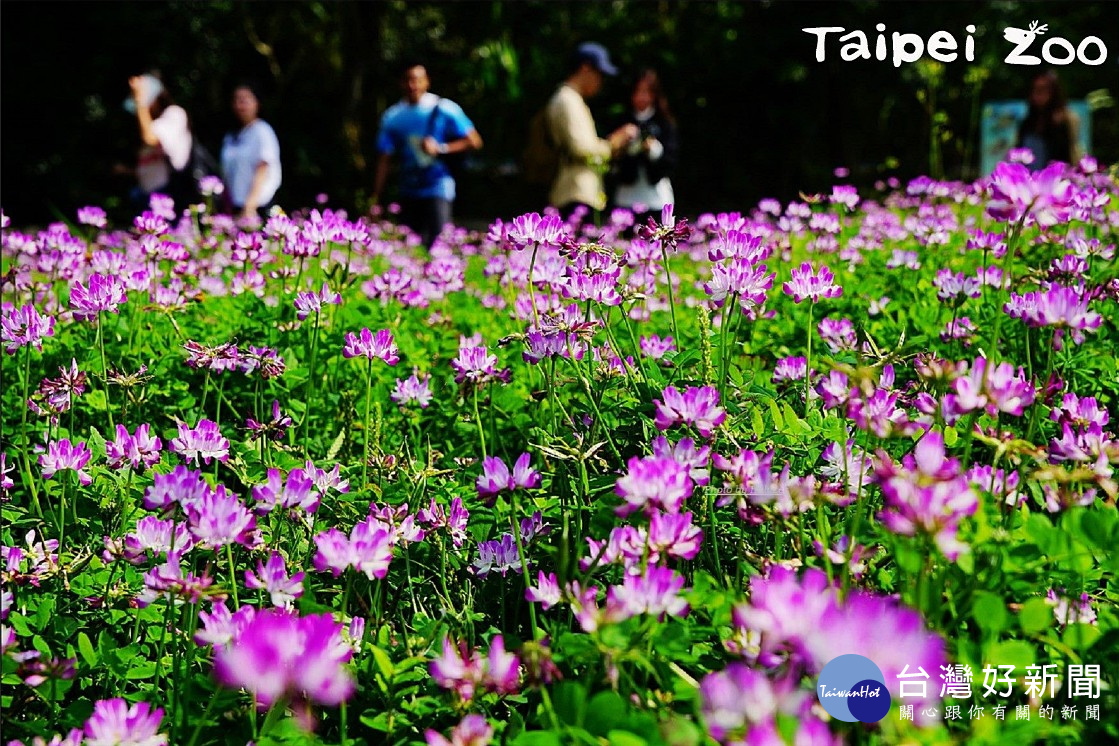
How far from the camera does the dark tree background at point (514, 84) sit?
16.3 meters

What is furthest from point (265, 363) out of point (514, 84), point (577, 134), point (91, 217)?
point (514, 84)

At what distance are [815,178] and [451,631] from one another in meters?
15.5

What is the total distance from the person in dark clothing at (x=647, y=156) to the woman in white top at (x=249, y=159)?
2.37 metres

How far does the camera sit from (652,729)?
1.15 meters

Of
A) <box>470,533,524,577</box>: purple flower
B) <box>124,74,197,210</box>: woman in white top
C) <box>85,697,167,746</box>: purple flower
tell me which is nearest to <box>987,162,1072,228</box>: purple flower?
<box>470,533,524,577</box>: purple flower

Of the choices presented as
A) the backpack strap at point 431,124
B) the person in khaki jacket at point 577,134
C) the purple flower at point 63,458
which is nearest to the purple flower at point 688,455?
the purple flower at point 63,458

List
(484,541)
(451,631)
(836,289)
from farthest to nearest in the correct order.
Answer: (836,289) < (484,541) < (451,631)

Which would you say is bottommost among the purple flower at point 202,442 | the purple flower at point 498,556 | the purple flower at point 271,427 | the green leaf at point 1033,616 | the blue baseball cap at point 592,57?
the green leaf at point 1033,616

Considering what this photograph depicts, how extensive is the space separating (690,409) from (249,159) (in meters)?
6.41

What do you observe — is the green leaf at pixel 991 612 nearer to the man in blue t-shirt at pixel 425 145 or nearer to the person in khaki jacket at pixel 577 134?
the person in khaki jacket at pixel 577 134

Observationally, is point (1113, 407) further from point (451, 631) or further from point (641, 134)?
point (641, 134)

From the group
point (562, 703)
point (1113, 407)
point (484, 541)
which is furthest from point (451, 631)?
point (1113, 407)

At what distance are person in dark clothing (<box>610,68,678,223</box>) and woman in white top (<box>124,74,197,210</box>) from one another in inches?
122

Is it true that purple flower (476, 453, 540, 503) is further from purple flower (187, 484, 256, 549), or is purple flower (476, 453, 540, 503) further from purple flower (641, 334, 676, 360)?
purple flower (641, 334, 676, 360)
